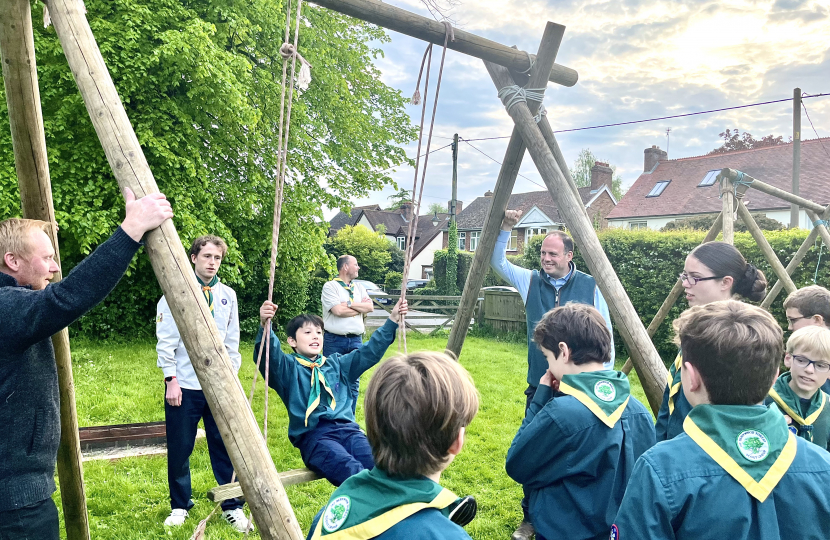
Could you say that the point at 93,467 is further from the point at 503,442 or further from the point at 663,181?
the point at 663,181

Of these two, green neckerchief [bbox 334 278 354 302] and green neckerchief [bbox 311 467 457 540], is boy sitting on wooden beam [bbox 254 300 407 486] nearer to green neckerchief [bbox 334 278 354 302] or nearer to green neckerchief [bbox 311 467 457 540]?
green neckerchief [bbox 311 467 457 540]

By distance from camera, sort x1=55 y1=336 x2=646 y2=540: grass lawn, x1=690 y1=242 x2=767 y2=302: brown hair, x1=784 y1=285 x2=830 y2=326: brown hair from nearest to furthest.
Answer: x1=690 y1=242 x2=767 y2=302: brown hair → x1=784 y1=285 x2=830 y2=326: brown hair → x1=55 y1=336 x2=646 y2=540: grass lawn

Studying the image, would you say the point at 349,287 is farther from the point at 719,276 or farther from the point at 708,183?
the point at 708,183

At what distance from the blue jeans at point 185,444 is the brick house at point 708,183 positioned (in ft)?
Answer: 75.4

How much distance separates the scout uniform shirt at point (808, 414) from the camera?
7.71 feet

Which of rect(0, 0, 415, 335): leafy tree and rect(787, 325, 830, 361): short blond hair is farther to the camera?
rect(0, 0, 415, 335): leafy tree

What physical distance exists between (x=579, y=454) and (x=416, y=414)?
3.38ft

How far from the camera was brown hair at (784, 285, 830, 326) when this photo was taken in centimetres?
288

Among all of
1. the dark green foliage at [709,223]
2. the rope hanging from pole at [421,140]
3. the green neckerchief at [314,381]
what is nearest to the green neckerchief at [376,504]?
the rope hanging from pole at [421,140]

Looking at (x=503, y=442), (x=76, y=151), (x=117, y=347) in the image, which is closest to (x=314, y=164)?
(x=76, y=151)

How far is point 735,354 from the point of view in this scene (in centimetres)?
146

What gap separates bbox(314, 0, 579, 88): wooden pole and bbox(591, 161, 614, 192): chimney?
92.8 feet

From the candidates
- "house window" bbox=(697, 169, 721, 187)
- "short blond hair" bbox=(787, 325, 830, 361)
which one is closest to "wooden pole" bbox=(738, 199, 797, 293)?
"short blond hair" bbox=(787, 325, 830, 361)

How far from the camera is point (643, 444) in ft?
7.34
